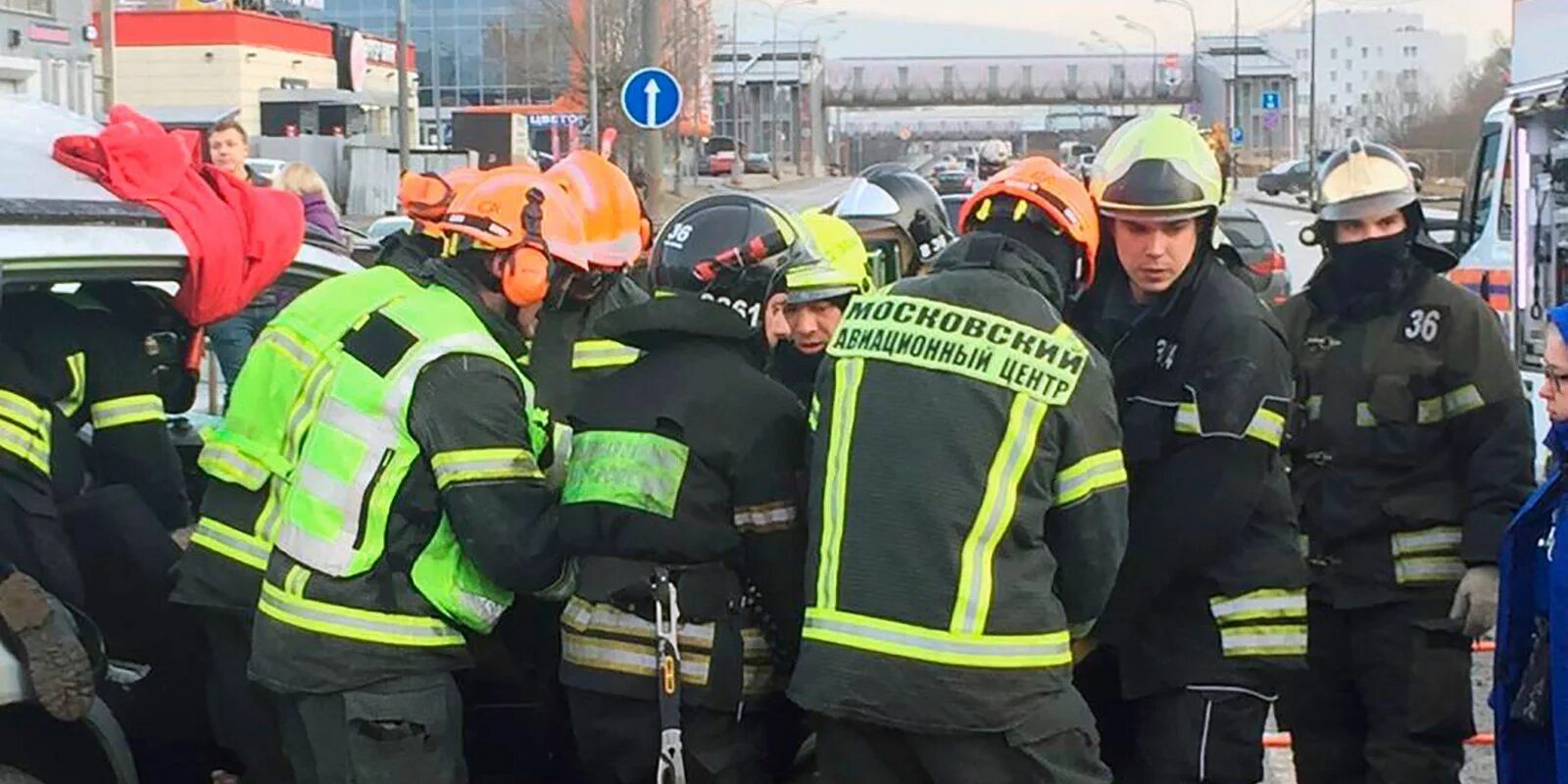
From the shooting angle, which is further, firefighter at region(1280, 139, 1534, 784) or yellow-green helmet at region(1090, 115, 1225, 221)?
firefighter at region(1280, 139, 1534, 784)

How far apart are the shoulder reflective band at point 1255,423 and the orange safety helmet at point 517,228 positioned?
1.29 meters

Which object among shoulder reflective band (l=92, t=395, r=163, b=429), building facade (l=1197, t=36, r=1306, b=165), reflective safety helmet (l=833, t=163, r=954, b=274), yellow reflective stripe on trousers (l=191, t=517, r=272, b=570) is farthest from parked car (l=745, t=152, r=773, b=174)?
yellow reflective stripe on trousers (l=191, t=517, r=272, b=570)

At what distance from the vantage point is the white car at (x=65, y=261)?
138 inches

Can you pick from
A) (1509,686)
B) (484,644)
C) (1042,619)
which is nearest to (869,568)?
(1042,619)

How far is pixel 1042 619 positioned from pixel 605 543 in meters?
0.86

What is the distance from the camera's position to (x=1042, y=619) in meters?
3.14

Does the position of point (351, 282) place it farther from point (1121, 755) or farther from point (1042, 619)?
point (1121, 755)

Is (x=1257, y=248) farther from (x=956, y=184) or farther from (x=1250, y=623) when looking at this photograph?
(x=1250, y=623)

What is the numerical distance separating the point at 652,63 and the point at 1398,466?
13955 mm

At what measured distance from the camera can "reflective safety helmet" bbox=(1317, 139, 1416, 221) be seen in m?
4.46

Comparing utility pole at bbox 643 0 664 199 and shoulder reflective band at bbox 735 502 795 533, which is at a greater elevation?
utility pole at bbox 643 0 664 199

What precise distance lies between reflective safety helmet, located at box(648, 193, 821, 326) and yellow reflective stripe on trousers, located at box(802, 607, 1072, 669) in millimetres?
785

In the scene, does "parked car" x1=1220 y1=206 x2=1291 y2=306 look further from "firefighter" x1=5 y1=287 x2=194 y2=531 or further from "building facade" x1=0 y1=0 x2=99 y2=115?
"building facade" x1=0 y1=0 x2=99 y2=115

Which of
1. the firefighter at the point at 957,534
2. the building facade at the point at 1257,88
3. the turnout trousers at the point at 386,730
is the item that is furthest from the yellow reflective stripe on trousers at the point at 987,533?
the building facade at the point at 1257,88
